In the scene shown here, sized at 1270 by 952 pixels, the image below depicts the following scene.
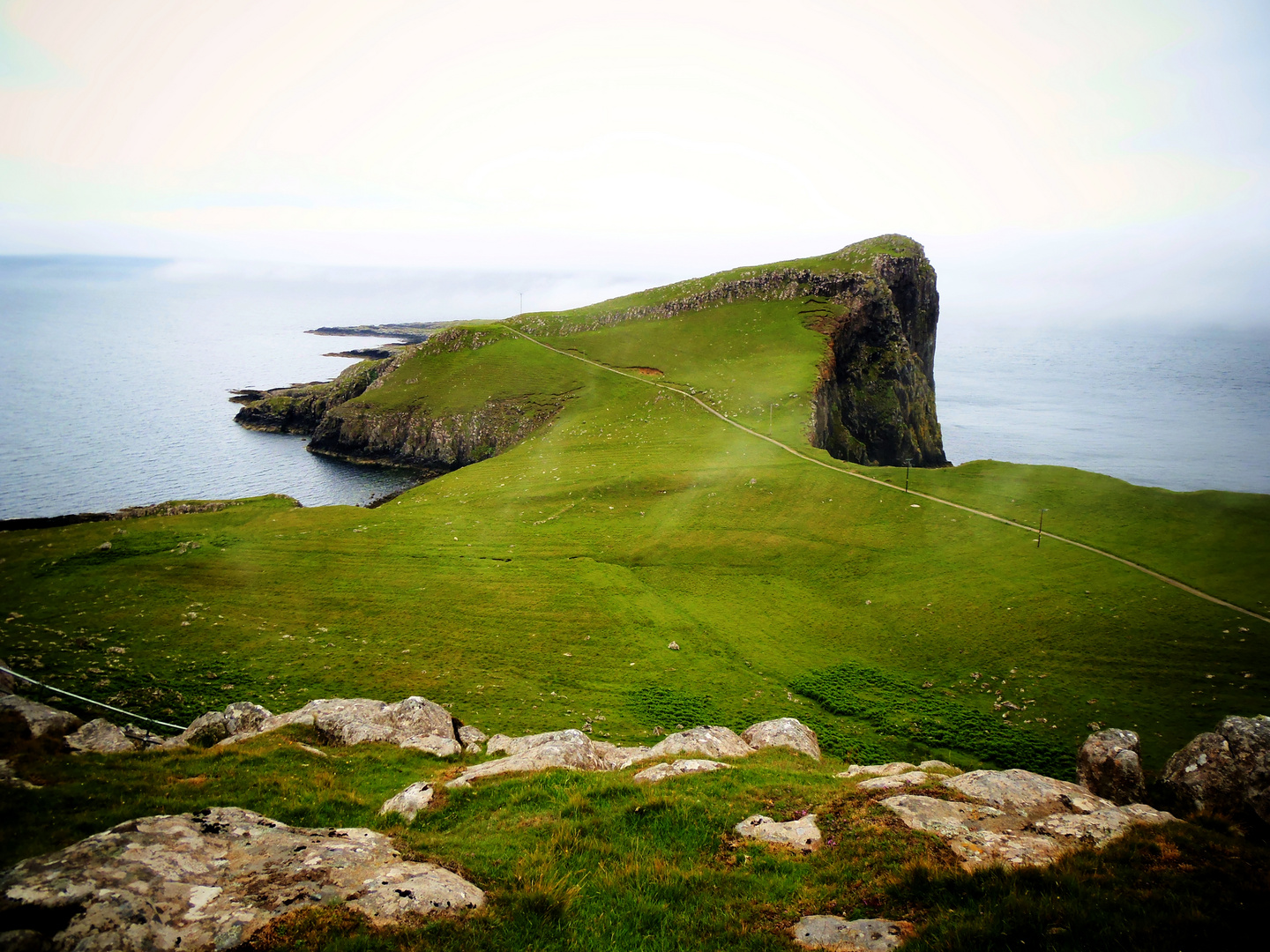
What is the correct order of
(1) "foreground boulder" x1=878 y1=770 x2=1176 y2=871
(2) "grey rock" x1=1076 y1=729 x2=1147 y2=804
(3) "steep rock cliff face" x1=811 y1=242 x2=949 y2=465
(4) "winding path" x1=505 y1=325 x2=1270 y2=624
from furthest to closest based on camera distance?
(3) "steep rock cliff face" x1=811 y1=242 x2=949 y2=465 < (4) "winding path" x1=505 y1=325 x2=1270 y2=624 < (2) "grey rock" x1=1076 y1=729 x2=1147 y2=804 < (1) "foreground boulder" x1=878 y1=770 x2=1176 y2=871

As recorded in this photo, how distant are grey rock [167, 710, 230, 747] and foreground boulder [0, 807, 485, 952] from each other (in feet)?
33.3

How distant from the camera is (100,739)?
57.8 feet

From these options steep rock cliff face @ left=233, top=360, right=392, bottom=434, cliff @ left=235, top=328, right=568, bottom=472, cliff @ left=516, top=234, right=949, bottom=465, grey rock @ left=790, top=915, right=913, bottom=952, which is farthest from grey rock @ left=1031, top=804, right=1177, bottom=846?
steep rock cliff face @ left=233, top=360, right=392, bottom=434

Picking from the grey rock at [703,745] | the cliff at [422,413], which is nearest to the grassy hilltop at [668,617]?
the grey rock at [703,745]

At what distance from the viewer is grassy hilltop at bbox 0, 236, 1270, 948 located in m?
24.8

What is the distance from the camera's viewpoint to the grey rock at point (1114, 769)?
15.4 m

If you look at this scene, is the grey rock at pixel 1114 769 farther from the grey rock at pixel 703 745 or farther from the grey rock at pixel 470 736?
the grey rock at pixel 470 736

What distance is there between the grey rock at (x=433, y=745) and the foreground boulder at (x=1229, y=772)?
1981 centimetres

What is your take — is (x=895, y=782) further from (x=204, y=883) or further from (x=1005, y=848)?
(x=204, y=883)

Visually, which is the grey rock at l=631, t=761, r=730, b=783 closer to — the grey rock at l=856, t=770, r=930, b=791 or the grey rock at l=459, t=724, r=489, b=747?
the grey rock at l=856, t=770, r=930, b=791

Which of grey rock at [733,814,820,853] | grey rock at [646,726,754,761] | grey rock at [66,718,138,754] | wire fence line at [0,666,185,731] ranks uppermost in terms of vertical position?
grey rock at [733,814,820,853]

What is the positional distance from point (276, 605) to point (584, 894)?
1285 inches

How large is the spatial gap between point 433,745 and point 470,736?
102 inches

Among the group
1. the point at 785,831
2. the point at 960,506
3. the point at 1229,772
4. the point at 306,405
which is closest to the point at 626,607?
the point at 785,831
